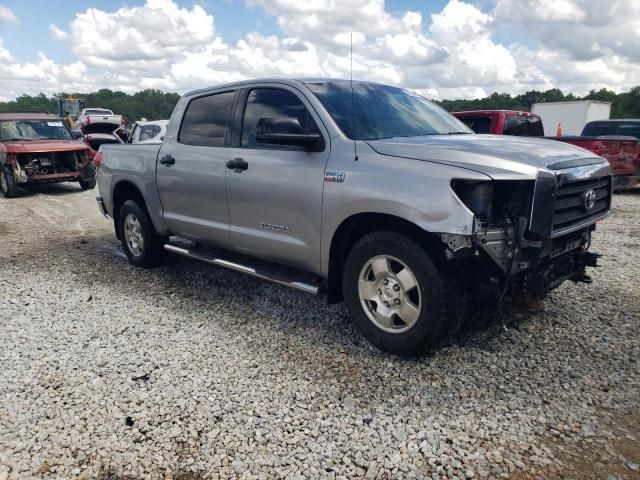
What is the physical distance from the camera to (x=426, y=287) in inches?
126

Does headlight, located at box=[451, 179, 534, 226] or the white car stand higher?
headlight, located at box=[451, 179, 534, 226]

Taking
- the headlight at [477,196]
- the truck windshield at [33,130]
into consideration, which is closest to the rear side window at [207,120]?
the headlight at [477,196]

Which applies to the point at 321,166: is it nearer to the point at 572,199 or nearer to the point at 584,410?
the point at 572,199

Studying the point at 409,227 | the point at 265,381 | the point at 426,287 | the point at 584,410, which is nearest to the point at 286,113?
the point at 409,227

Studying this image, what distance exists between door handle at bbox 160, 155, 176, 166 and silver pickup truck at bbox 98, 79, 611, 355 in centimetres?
9

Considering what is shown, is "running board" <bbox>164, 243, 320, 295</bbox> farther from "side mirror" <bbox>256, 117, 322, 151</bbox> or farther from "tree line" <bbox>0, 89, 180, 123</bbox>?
"tree line" <bbox>0, 89, 180, 123</bbox>

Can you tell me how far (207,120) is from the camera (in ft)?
15.8

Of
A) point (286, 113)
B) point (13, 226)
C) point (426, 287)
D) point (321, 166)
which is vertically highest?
point (286, 113)

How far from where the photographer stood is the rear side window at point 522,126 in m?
10.0

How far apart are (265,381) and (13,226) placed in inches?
295

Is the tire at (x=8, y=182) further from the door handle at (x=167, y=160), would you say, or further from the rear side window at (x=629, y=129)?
the rear side window at (x=629, y=129)

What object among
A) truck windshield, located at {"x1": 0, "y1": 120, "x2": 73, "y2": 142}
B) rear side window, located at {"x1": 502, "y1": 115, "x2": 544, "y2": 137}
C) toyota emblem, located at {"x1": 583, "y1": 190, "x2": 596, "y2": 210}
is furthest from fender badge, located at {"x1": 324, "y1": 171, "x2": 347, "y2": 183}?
truck windshield, located at {"x1": 0, "y1": 120, "x2": 73, "y2": 142}

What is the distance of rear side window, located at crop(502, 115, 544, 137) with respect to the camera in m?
10.0

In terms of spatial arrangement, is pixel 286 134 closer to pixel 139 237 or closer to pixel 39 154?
pixel 139 237
